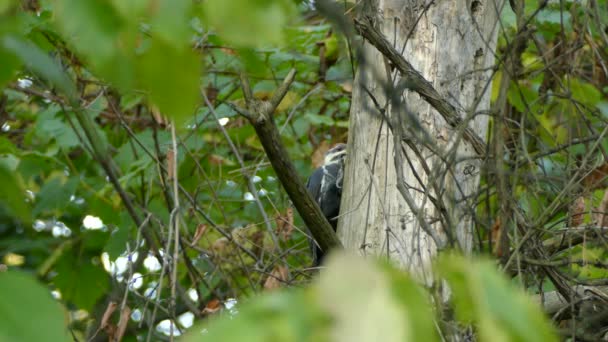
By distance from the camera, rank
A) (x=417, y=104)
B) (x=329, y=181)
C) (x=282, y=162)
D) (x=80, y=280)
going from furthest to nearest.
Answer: (x=80, y=280)
(x=329, y=181)
(x=417, y=104)
(x=282, y=162)

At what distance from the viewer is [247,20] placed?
0.85 m

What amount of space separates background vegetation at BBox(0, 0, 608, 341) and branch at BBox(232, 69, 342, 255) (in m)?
0.31

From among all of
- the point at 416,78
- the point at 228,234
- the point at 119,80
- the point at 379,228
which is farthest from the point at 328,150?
the point at 119,80

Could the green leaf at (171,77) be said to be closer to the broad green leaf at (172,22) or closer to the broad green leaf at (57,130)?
the broad green leaf at (172,22)

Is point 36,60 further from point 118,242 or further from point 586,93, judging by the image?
point 586,93

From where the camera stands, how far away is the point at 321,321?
0.81 metres

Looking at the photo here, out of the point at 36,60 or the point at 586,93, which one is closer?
the point at 36,60

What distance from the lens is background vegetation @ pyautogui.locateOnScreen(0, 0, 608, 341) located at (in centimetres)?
80

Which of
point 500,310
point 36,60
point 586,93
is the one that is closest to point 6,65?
point 36,60

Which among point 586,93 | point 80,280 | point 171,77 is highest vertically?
point 586,93

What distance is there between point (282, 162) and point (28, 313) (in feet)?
5.43

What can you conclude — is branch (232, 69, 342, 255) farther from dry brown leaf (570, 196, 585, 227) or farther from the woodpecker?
the woodpecker

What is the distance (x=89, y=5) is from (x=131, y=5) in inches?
1.7

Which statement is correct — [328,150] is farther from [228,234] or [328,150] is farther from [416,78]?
[416,78]
